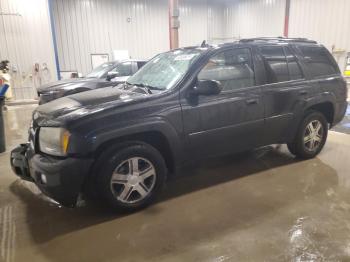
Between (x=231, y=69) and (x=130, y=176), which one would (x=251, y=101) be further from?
(x=130, y=176)

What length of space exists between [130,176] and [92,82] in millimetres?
5296

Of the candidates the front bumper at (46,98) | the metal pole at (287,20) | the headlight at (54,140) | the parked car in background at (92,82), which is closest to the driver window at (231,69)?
the headlight at (54,140)

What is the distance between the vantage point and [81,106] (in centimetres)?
278

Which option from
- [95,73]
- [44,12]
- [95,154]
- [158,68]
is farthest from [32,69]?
[95,154]

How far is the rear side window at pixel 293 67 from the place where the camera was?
3805 mm

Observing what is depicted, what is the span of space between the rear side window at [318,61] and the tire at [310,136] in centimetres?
57

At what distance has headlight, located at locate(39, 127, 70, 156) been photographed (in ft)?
8.27

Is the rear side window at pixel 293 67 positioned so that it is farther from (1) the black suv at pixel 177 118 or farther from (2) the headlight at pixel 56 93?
(2) the headlight at pixel 56 93

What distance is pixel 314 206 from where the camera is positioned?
2.95 meters

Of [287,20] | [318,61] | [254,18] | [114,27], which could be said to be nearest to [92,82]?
[318,61]

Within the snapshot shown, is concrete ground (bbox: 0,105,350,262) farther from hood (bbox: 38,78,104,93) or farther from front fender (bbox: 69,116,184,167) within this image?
hood (bbox: 38,78,104,93)

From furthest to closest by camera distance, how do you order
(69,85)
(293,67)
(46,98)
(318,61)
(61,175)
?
1. (69,85)
2. (46,98)
3. (318,61)
4. (293,67)
5. (61,175)

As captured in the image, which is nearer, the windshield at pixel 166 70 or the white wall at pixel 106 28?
the windshield at pixel 166 70

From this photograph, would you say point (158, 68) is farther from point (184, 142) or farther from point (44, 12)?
point (44, 12)
